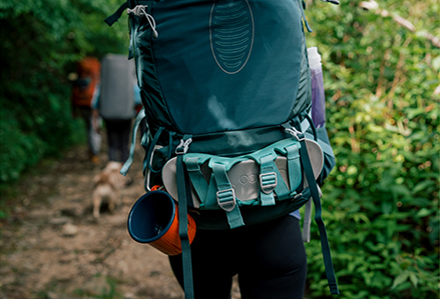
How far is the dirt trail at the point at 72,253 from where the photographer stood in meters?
3.12

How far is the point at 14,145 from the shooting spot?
509cm

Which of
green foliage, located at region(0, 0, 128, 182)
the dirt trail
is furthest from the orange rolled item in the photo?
green foliage, located at region(0, 0, 128, 182)

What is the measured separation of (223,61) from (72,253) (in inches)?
130

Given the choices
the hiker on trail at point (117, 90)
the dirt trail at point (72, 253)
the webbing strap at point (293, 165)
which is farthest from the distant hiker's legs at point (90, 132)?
the webbing strap at point (293, 165)

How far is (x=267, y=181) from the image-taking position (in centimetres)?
112

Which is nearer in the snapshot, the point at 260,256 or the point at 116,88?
the point at 260,256

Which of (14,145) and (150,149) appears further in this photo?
(14,145)

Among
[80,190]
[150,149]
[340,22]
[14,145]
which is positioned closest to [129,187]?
[80,190]

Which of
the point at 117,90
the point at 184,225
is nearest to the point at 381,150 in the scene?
the point at 184,225

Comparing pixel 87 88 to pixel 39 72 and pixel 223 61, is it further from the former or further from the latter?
pixel 223 61

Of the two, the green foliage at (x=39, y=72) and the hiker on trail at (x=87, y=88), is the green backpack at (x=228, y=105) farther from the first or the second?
the hiker on trail at (x=87, y=88)

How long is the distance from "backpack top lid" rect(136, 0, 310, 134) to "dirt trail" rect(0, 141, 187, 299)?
2.31 metres

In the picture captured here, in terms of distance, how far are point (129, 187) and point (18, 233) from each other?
1719 millimetres

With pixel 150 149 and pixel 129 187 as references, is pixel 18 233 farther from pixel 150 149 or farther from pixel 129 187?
pixel 150 149
